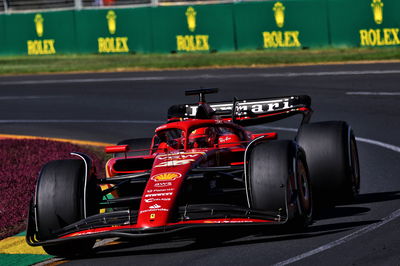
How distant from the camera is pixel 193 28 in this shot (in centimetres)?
2859

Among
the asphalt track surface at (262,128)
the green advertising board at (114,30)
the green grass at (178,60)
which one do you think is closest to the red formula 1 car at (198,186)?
the asphalt track surface at (262,128)

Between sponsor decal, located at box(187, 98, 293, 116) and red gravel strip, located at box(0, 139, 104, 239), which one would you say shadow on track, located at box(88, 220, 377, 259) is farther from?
sponsor decal, located at box(187, 98, 293, 116)

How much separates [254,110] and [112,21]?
61.5ft

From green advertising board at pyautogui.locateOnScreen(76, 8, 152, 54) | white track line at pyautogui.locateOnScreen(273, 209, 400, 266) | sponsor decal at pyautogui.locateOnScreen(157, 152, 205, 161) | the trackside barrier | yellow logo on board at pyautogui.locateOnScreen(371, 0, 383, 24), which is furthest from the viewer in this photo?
green advertising board at pyautogui.locateOnScreen(76, 8, 152, 54)

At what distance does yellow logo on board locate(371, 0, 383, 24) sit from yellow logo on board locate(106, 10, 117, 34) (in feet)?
28.6

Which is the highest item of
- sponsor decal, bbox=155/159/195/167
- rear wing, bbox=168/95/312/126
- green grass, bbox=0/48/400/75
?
green grass, bbox=0/48/400/75

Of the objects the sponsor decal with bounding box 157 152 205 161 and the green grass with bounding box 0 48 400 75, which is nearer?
the sponsor decal with bounding box 157 152 205 161

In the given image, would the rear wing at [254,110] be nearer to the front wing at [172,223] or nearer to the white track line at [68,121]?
the front wing at [172,223]

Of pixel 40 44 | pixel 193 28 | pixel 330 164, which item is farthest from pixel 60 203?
pixel 40 44

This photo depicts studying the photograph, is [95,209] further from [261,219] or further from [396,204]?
[396,204]

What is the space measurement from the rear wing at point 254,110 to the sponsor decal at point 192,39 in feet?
54.2

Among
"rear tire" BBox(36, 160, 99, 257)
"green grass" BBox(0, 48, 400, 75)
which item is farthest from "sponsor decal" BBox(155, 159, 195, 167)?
"green grass" BBox(0, 48, 400, 75)

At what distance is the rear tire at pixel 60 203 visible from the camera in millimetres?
8500

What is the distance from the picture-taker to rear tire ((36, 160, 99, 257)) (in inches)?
335
